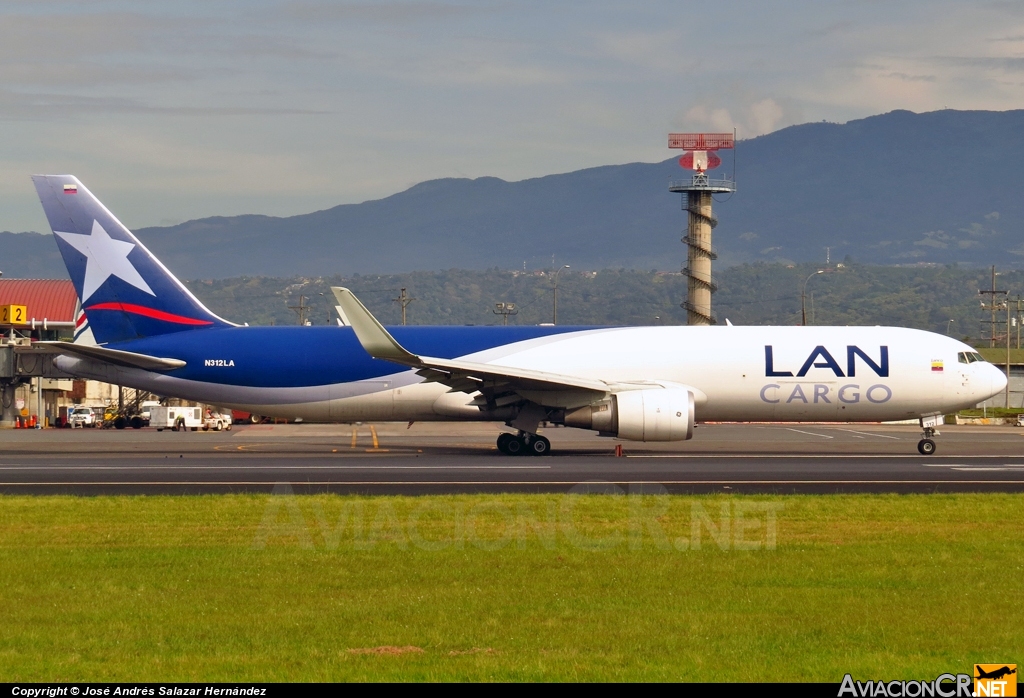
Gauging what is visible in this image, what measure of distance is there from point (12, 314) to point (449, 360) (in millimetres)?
56034

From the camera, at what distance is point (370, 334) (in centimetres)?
3162

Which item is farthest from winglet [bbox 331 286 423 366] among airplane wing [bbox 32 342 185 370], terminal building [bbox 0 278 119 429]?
terminal building [bbox 0 278 119 429]

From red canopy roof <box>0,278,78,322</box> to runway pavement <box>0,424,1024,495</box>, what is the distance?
59.6 metres

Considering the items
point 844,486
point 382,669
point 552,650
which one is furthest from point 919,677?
point 844,486

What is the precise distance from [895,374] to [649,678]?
93.0 ft

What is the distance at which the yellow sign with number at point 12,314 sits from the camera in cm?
8006

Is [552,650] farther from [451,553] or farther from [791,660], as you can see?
[451,553]

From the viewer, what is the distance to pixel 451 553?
15.3 m

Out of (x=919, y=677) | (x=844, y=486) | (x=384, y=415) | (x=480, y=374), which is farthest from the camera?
(x=384, y=415)

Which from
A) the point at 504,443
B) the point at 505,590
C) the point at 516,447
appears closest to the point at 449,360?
the point at 504,443

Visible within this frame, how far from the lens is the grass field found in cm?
976

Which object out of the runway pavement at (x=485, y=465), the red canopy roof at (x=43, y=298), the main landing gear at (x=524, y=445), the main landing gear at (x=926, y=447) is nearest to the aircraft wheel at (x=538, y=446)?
the main landing gear at (x=524, y=445)

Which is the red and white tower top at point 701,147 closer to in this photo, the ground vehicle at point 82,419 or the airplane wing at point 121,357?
the ground vehicle at point 82,419

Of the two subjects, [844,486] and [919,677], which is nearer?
[919,677]
